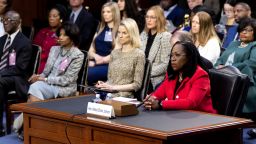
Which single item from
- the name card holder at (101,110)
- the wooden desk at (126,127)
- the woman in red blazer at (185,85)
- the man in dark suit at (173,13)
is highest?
the man in dark suit at (173,13)

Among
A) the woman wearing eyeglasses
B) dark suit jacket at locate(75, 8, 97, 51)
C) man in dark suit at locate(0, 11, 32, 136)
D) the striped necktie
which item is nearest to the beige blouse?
the woman wearing eyeglasses

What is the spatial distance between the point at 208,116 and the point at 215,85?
2.32 feet

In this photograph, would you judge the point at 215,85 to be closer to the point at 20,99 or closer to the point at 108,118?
the point at 108,118

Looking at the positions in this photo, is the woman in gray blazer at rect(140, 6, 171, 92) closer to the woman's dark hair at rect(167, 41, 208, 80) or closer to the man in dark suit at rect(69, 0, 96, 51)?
the man in dark suit at rect(69, 0, 96, 51)

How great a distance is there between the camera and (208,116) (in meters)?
4.03

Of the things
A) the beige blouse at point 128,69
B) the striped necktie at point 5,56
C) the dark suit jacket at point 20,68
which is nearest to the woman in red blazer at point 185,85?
the beige blouse at point 128,69

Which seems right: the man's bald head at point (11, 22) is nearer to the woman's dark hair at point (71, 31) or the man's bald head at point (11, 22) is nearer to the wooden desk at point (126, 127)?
the woman's dark hair at point (71, 31)

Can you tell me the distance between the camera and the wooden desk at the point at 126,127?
3.60 meters

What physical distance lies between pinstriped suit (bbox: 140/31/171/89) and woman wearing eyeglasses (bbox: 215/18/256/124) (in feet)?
1.76

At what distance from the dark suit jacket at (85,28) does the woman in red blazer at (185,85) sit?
3.48m

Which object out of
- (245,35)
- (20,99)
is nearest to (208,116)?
(245,35)

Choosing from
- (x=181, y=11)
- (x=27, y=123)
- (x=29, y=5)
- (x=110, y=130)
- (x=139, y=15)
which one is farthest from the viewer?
(x=29, y=5)

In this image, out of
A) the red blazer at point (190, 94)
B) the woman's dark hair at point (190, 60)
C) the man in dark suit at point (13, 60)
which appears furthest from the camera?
the man in dark suit at point (13, 60)

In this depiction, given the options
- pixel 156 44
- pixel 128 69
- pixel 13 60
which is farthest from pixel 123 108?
pixel 13 60
